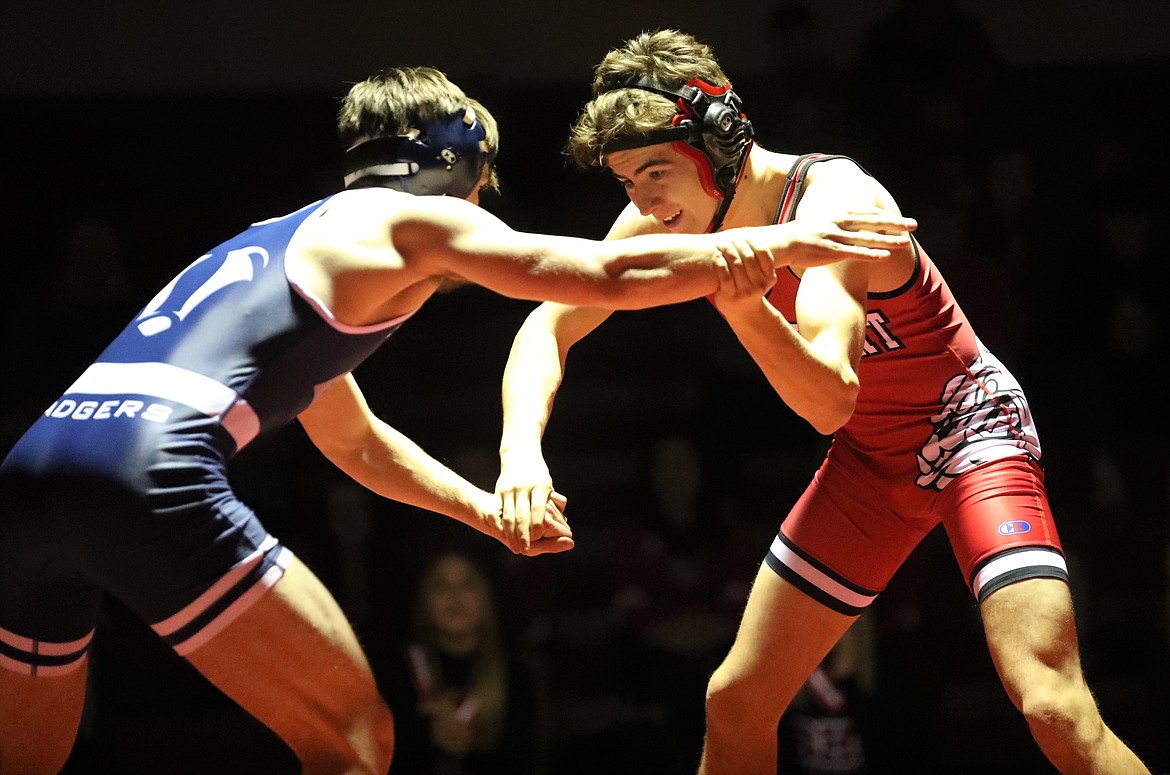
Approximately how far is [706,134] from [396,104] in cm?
Result: 71

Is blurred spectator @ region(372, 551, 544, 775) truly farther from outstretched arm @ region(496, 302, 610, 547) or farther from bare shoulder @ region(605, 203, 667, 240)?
bare shoulder @ region(605, 203, 667, 240)

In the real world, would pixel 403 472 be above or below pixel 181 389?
below

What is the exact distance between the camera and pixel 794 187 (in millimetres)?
3086

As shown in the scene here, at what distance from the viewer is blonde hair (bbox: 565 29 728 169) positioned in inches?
122

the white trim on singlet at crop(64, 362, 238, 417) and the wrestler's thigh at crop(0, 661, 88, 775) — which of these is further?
the wrestler's thigh at crop(0, 661, 88, 775)

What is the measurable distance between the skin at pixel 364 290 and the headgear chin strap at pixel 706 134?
473mm

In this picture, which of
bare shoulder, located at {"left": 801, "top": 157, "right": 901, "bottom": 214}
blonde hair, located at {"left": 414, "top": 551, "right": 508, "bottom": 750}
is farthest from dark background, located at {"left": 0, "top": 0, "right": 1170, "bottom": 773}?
bare shoulder, located at {"left": 801, "top": 157, "right": 901, "bottom": 214}

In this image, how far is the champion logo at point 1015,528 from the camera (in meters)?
2.86

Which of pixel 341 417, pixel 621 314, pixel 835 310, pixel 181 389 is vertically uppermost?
pixel 181 389

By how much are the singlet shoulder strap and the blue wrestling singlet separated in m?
1.05

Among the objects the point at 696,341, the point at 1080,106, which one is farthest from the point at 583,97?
the point at 1080,106

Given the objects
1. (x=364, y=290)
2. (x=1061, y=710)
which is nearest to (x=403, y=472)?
(x=364, y=290)

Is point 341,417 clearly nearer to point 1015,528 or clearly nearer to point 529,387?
point 529,387

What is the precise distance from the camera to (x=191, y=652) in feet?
7.79
